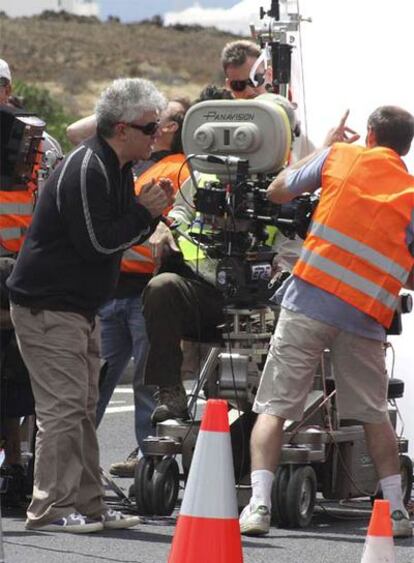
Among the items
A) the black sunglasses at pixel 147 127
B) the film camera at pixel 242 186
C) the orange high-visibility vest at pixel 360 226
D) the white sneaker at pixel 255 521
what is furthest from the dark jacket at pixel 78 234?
the white sneaker at pixel 255 521

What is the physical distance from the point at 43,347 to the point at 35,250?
0.43 m

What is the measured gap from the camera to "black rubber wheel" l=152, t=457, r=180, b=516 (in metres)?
8.62

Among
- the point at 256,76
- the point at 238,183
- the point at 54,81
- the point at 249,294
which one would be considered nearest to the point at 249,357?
the point at 249,294

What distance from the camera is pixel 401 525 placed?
27.0 ft

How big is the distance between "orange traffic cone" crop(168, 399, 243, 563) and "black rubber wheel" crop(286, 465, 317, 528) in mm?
1780

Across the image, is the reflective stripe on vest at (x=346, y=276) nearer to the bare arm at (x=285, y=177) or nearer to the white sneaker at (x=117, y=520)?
the bare arm at (x=285, y=177)

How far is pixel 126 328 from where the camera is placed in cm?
990

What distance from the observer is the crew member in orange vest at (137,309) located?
974 cm

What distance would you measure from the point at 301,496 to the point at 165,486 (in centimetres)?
67

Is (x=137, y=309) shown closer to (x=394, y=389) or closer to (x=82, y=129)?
(x=82, y=129)

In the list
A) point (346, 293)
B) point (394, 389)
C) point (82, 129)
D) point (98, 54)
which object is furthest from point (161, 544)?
point (98, 54)

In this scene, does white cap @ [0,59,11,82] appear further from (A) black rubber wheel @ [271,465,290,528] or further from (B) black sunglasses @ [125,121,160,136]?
(A) black rubber wheel @ [271,465,290,528]

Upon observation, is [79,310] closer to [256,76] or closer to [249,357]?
[249,357]

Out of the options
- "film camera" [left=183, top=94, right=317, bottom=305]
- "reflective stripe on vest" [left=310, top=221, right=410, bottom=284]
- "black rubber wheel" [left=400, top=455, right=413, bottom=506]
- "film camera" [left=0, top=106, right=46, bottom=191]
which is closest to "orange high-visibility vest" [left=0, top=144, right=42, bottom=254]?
"film camera" [left=183, top=94, right=317, bottom=305]
